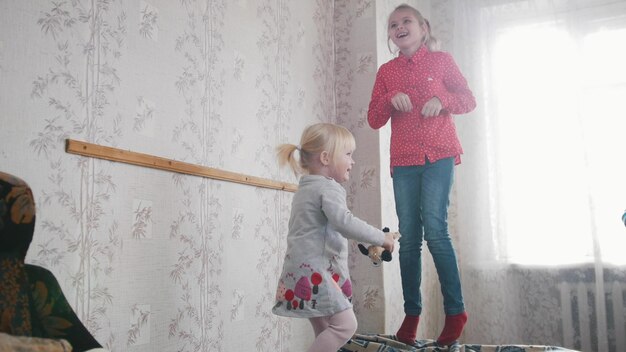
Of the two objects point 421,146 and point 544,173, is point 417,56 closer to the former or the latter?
point 421,146

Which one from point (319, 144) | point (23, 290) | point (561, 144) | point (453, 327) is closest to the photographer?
point (23, 290)

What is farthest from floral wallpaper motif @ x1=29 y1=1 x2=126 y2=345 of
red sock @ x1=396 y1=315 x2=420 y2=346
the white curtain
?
the white curtain

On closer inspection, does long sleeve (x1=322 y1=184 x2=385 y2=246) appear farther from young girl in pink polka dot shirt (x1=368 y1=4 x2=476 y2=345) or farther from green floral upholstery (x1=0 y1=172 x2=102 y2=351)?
green floral upholstery (x1=0 y1=172 x2=102 y2=351)

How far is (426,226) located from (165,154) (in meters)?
1.07

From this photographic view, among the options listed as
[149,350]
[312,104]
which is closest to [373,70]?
[312,104]

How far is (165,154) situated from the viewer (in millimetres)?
1811

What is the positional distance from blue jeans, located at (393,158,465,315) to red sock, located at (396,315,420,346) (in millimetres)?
29

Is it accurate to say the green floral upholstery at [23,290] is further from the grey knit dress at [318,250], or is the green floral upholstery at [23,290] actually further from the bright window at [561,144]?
the bright window at [561,144]

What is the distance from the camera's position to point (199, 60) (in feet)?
6.56

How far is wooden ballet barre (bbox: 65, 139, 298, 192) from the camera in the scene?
4.89 ft

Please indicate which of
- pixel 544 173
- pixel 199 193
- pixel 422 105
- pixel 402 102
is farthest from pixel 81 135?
pixel 544 173

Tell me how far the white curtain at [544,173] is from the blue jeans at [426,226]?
1.13m

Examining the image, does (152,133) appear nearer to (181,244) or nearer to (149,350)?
(181,244)

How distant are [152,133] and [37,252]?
553 mm
